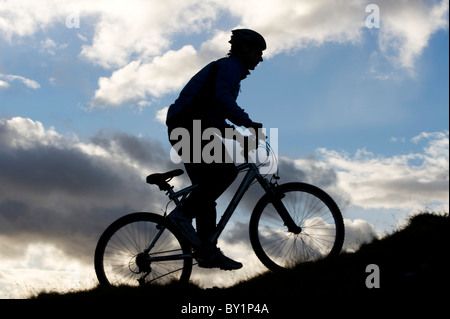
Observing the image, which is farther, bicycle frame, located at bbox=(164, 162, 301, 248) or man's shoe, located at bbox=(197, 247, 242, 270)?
bicycle frame, located at bbox=(164, 162, 301, 248)

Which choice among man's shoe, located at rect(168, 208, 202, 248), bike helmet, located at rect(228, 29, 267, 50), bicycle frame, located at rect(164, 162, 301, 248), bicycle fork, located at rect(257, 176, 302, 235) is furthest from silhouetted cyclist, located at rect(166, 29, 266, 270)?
bicycle fork, located at rect(257, 176, 302, 235)

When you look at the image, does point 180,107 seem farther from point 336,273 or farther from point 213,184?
point 336,273

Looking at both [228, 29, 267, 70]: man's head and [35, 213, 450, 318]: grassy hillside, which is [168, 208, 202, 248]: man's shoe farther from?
[228, 29, 267, 70]: man's head

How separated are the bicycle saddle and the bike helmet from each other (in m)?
1.89

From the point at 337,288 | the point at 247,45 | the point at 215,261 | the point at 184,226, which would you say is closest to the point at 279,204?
the point at 215,261

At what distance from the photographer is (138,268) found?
21.5 feet

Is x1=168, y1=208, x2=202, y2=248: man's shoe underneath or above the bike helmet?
underneath

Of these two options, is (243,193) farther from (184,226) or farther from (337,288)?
(337,288)

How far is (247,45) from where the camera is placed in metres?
6.76

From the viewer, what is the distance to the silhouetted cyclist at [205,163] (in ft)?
21.2

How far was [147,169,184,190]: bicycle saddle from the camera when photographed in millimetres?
6469
